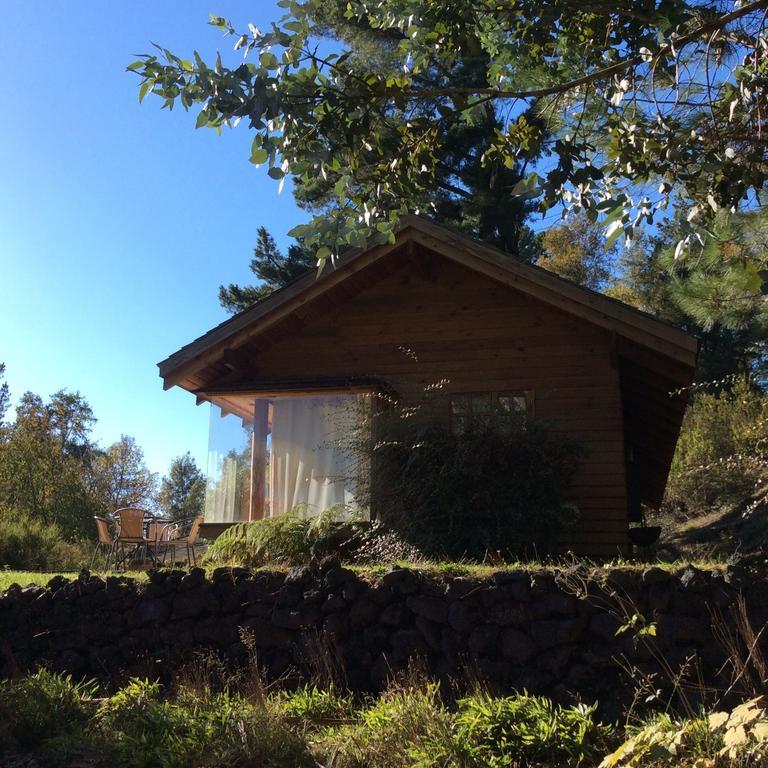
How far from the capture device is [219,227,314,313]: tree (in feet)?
86.2

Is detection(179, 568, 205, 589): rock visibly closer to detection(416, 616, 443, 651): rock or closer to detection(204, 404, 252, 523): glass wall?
detection(416, 616, 443, 651): rock

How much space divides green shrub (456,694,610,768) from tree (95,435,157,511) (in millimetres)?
38713

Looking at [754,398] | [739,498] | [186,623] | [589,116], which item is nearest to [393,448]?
[186,623]

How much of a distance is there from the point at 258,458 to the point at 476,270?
4095 millimetres

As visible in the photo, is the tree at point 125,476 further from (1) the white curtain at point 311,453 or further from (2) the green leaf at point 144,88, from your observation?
(2) the green leaf at point 144,88

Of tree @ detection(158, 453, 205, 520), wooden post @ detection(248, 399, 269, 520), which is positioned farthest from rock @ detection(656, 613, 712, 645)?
tree @ detection(158, 453, 205, 520)

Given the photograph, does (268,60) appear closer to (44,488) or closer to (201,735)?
(201,735)

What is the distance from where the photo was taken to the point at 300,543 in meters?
9.67

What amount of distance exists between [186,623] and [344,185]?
13.6ft

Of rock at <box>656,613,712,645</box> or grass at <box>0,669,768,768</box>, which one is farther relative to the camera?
rock at <box>656,613,712,645</box>

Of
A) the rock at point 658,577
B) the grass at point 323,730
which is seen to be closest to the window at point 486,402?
the rock at point 658,577

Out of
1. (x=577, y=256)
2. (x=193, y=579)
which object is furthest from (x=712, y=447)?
(x=193, y=579)

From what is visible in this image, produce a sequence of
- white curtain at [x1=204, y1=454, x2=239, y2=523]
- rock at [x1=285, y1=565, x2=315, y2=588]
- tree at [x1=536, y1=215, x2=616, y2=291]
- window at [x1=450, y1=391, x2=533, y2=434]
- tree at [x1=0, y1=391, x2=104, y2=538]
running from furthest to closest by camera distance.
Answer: tree at [x1=536, y1=215, x2=616, y2=291] < tree at [x1=0, y1=391, x2=104, y2=538] < white curtain at [x1=204, y1=454, x2=239, y2=523] < window at [x1=450, y1=391, x2=533, y2=434] < rock at [x1=285, y1=565, x2=315, y2=588]

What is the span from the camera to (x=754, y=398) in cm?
2145
